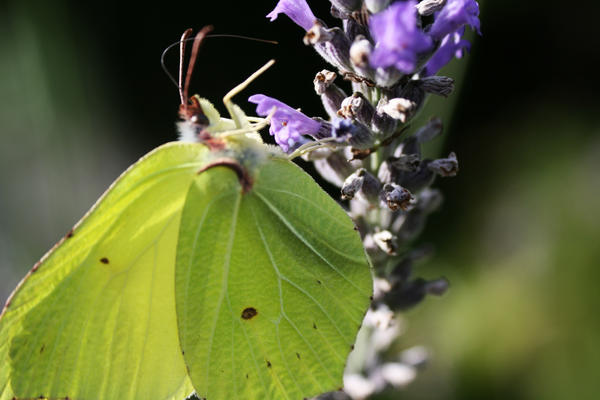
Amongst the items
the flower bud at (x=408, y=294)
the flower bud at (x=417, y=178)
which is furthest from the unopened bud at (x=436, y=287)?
the flower bud at (x=417, y=178)

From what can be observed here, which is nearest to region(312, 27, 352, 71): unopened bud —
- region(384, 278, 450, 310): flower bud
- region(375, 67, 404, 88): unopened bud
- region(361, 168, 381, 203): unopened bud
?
region(375, 67, 404, 88): unopened bud

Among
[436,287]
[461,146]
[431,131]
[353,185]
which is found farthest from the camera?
[461,146]

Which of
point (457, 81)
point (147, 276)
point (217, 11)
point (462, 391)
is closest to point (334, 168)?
point (147, 276)

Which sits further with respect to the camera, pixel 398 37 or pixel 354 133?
pixel 354 133

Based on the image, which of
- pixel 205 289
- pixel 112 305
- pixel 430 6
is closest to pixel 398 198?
pixel 430 6

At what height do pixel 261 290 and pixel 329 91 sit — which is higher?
pixel 329 91

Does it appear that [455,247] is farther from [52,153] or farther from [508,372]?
[52,153]

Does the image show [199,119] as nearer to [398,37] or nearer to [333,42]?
[333,42]

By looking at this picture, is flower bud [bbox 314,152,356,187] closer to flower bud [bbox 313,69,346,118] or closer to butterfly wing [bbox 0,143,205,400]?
flower bud [bbox 313,69,346,118]
